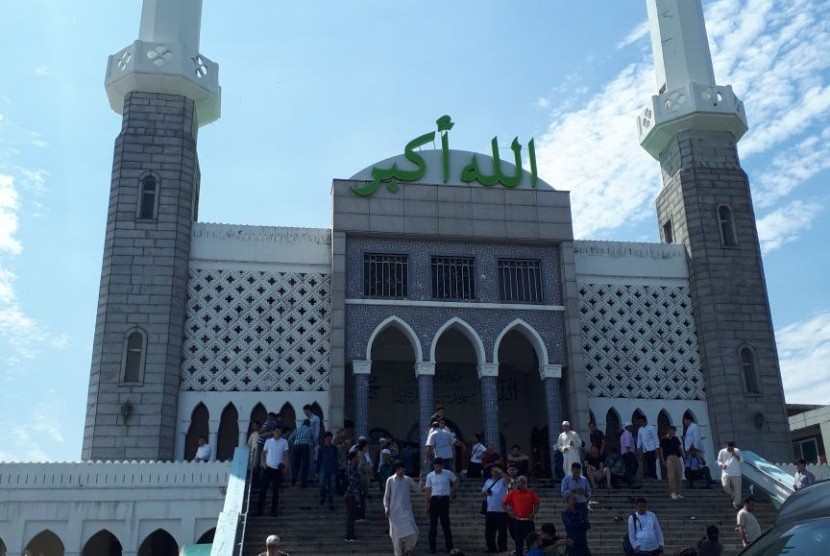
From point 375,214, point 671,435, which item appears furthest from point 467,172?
point 671,435

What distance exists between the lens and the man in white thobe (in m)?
8.70

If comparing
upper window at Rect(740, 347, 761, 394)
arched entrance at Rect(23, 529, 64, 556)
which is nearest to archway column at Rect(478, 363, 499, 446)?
upper window at Rect(740, 347, 761, 394)

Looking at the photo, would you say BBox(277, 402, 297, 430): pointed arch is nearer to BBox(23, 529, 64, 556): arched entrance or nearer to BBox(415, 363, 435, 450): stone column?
BBox(415, 363, 435, 450): stone column

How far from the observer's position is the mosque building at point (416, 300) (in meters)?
16.1

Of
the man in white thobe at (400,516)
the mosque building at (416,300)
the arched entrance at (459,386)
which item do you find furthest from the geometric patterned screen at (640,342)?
the man in white thobe at (400,516)

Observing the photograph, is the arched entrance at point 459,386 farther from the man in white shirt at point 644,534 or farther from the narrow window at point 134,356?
the man in white shirt at point 644,534

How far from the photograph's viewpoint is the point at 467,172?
18.0 m

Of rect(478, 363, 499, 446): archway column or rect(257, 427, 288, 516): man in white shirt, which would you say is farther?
rect(478, 363, 499, 446): archway column

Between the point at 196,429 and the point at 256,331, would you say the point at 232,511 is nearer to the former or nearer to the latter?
the point at 196,429

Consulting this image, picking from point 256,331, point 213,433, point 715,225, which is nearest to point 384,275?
point 256,331

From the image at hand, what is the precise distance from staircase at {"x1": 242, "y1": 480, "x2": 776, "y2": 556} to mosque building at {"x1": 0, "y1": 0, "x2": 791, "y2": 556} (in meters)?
3.20

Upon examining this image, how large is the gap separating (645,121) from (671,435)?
9.20 m

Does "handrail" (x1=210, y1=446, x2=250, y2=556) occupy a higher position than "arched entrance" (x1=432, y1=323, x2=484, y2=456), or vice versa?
"arched entrance" (x1=432, y1=323, x2=484, y2=456)

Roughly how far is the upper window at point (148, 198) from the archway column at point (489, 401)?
6.91 metres
